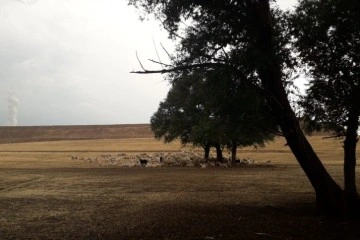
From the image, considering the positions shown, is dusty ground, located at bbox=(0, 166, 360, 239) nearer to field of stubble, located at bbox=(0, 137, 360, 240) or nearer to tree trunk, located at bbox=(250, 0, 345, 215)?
field of stubble, located at bbox=(0, 137, 360, 240)

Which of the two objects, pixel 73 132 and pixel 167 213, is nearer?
pixel 167 213

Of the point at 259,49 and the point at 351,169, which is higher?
the point at 259,49

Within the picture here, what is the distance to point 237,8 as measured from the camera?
15.8 m

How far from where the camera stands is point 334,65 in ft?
52.9

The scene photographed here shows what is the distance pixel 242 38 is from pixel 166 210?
27.8 ft

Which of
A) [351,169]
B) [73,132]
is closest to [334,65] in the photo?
[351,169]

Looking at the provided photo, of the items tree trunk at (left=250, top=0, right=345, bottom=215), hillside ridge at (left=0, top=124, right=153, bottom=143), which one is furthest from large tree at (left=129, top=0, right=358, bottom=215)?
hillside ridge at (left=0, top=124, right=153, bottom=143)

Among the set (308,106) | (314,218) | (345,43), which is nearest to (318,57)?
(345,43)

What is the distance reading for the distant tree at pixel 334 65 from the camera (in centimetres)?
1508

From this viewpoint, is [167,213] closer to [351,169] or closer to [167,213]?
[167,213]

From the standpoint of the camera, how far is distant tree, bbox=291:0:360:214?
1508 cm

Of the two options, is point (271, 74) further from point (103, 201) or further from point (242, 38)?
point (103, 201)

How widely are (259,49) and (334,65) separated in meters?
3.62

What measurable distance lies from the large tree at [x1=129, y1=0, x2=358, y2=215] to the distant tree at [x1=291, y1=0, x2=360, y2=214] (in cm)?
94
